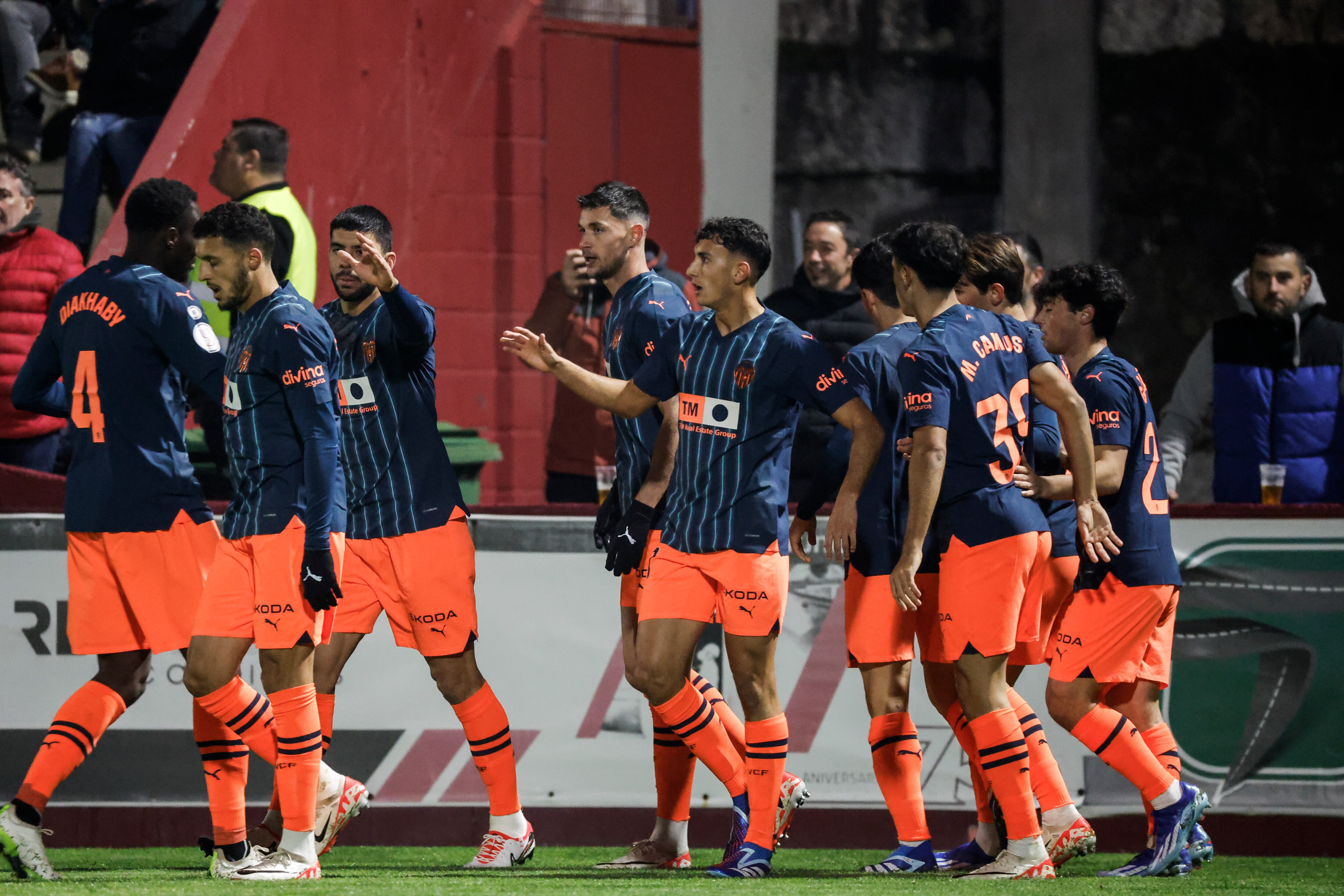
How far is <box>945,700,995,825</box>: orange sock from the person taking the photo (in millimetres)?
5730

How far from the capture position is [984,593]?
515 centimetres

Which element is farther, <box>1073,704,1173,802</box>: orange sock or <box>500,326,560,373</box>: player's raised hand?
<box>1073,704,1173,802</box>: orange sock

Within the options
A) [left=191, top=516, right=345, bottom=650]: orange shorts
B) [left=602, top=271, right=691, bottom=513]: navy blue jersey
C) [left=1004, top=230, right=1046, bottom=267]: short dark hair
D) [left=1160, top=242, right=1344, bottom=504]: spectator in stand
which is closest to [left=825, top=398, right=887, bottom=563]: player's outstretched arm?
[left=602, top=271, right=691, bottom=513]: navy blue jersey

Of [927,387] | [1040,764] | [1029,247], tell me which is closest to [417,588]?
[927,387]

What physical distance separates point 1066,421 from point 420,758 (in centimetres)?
287

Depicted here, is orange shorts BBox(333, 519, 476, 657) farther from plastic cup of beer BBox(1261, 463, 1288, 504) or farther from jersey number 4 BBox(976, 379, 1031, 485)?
plastic cup of beer BBox(1261, 463, 1288, 504)

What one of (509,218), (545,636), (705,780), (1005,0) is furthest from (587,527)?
(1005,0)

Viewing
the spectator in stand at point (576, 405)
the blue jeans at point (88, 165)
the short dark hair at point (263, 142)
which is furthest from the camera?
the blue jeans at point (88, 165)

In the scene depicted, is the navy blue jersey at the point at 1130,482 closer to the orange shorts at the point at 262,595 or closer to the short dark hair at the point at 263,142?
the orange shorts at the point at 262,595

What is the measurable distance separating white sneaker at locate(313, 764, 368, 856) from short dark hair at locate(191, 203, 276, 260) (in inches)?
69.1

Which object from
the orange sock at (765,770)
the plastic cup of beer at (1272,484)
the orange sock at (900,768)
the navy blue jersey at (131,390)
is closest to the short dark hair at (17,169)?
the navy blue jersey at (131,390)

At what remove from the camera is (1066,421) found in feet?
17.5

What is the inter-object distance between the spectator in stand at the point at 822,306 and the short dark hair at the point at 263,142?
2.36m

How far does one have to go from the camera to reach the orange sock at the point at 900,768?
5383 mm
